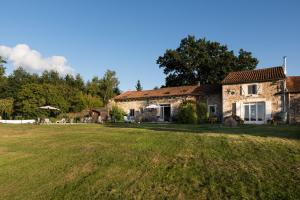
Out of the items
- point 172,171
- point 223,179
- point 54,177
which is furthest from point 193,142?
point 54,177

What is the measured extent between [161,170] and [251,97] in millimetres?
20599

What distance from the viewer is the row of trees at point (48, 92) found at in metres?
50.1

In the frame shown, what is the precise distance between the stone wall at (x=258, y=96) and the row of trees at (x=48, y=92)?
3176 centimetres

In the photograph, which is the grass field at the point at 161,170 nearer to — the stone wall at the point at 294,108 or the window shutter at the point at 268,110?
the stone wall at the point at 294,108

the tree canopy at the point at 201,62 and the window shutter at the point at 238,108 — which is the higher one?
the tree canopy at the point at 201,62

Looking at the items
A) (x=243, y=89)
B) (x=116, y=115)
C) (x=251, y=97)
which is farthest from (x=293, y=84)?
(x=116, y=115)

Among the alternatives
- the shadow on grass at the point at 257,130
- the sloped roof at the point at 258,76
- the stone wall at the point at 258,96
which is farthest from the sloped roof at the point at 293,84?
the shadow on grass at the point at 257,130

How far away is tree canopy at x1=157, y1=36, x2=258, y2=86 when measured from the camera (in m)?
46.0

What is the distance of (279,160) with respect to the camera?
8734mm

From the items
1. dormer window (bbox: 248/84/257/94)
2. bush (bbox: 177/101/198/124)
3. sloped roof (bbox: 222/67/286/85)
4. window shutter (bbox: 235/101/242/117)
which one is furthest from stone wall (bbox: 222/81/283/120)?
bush (bbox: 177/101/198/124)

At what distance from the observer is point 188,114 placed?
2731 cm

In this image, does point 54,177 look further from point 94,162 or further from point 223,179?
point 223,179

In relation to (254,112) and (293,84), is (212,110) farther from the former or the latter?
(293,84)

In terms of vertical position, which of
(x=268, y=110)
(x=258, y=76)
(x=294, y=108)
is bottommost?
(x=268, y=110)
